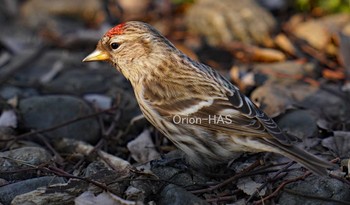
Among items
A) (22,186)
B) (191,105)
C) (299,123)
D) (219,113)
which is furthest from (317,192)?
(22,186)

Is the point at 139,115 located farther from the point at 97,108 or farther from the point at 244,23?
the point at 244,23

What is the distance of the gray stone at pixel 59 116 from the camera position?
3.85 m

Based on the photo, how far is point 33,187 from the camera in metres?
2.99

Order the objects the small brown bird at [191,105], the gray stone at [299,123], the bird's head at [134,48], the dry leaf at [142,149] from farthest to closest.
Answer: the gray stone at [299,123], the dry leaf at [142,149], the bird's head at [134,48], the small brown bird at [191,105]

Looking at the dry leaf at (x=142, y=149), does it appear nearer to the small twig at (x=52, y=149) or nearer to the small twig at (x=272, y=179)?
the small twig at (x=52, y=149)

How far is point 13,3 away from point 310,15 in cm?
285

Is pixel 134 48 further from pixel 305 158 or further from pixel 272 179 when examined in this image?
pixel 305 158

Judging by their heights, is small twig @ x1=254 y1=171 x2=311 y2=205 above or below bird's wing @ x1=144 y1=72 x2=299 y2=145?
below

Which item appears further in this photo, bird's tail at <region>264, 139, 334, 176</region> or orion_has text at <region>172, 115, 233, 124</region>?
orion_has text at <region>172, 115, 233, 124</region>

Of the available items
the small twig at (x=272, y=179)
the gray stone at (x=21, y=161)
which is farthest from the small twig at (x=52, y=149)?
the small twig at (x=272, y=179)

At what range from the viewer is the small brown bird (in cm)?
304

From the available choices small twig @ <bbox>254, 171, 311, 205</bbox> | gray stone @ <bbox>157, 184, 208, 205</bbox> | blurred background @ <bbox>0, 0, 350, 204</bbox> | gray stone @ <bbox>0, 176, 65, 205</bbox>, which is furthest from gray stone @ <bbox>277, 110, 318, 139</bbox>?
gray stone @ <bbox>0, 176, 65, 205</bbox>

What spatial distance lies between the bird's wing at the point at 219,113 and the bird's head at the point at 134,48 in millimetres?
215

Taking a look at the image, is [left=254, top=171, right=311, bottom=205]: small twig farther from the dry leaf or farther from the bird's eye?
the bird's eye
